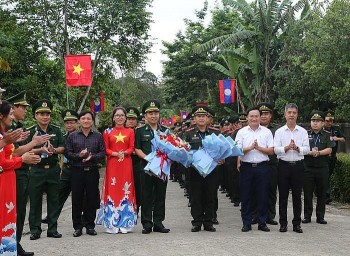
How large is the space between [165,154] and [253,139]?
147cm

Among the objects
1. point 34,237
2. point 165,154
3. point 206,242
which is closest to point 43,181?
point 34,237

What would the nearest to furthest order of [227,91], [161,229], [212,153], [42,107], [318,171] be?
1. [42,107]
2. [212,153]
3. [161,229]
4. [318,171]
5. [227,91]

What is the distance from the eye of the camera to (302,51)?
72.4 ft

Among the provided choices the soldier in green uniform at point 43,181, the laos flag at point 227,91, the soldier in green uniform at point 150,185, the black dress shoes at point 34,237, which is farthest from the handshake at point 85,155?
the laos flag at point 227,91

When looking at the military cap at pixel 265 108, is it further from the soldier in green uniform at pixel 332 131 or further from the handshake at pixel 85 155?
the handshake at pixel 85 155

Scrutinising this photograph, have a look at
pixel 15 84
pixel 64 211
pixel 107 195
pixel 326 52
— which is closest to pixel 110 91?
pixel 15 84

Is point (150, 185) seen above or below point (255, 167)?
below

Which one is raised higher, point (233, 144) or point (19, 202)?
point (233, 144)

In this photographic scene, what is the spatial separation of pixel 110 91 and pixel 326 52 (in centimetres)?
1537

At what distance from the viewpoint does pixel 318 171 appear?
31.1 ft

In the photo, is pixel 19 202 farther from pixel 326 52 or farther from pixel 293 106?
pixel 326 52

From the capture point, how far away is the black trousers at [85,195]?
8.36 meters

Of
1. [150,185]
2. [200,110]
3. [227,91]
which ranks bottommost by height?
[150,185]

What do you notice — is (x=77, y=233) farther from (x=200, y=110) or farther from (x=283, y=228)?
(x=283, y=228)
